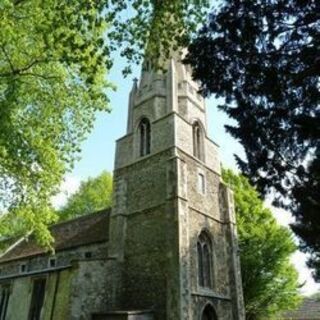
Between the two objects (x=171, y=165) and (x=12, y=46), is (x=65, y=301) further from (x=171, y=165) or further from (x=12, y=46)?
(x=12, y=46)

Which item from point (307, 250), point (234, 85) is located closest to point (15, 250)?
point (307, 250)

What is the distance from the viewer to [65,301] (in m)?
17.6

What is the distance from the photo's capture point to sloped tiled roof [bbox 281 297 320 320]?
30828 mm

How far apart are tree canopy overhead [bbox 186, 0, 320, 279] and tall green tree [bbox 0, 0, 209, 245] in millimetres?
3550

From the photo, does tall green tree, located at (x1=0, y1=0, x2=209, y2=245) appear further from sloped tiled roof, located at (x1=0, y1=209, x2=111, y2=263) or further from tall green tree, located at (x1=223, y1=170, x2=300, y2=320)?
tall green tree, located at (x1=223, y1=170, x2=300, y2=320)

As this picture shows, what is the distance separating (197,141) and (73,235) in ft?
31.1

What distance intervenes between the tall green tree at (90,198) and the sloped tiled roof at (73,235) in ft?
26.9

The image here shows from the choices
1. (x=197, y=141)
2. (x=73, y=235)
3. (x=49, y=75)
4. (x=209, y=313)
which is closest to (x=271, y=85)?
(x=49, y=75)

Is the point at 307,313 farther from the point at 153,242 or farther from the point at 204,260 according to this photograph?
the point at 153,242

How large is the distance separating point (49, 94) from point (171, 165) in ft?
23.3

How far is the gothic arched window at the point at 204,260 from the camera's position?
60.1 ft

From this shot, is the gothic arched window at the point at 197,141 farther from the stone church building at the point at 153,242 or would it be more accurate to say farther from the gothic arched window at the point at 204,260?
the gothic arched window at the point at 204,260

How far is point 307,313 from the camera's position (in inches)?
1237

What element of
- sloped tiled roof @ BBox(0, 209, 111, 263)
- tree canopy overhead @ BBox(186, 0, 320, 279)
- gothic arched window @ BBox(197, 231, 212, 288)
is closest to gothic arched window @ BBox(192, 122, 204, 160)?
gothic arched window @ BBox(197, 231, 212, 288)
